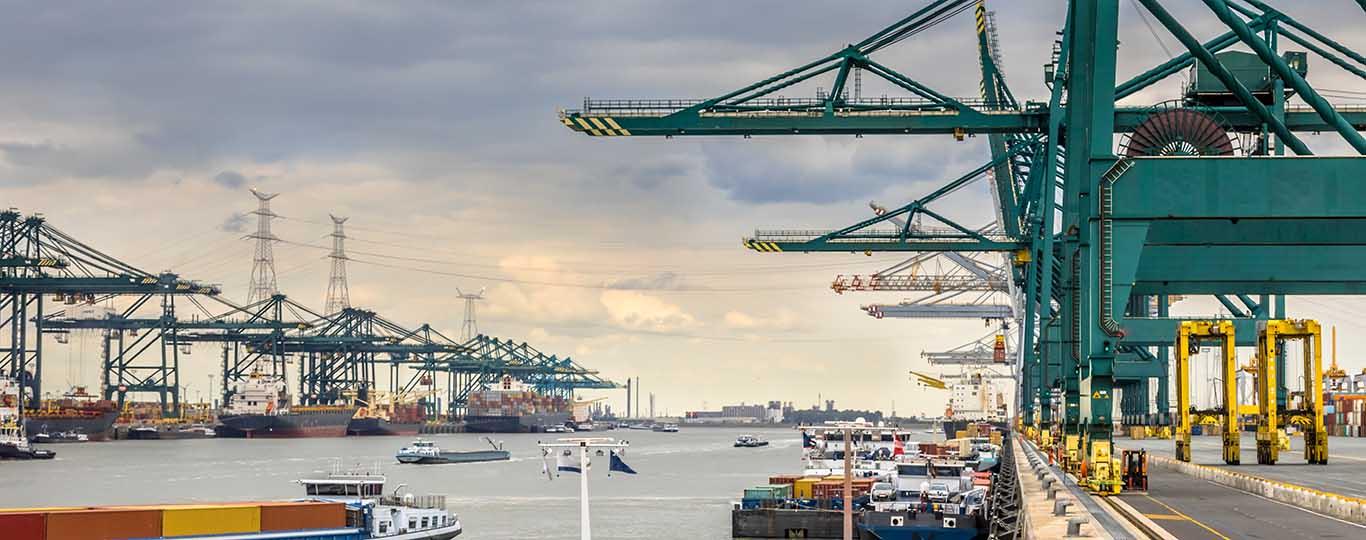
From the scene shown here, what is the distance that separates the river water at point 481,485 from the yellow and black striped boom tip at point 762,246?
13.5 metres

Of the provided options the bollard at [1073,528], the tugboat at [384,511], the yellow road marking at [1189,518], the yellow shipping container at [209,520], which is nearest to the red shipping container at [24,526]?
the yellow shipping container at [209,520]

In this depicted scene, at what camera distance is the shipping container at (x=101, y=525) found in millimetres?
52469

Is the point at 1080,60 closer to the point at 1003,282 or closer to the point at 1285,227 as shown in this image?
the point at 1285,227

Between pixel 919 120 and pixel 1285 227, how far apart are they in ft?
38.4

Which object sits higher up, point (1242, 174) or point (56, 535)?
point (1242, 174)

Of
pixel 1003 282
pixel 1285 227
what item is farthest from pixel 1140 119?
pixel 1003 282

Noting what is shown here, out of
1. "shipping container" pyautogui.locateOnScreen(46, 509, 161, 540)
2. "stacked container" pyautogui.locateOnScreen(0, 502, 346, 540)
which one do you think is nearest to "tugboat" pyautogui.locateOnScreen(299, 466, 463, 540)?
"stacked container" pyautogui.locateOnScreen(0, 502, 346, 540)

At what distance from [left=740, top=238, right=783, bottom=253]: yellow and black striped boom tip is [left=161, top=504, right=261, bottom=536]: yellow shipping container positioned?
21.7 meters

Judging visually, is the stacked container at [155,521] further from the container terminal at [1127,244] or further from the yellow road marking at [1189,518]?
the yellow road marking at [1189,518]

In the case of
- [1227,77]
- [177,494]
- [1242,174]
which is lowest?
[177,494]

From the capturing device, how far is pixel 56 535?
52.4m

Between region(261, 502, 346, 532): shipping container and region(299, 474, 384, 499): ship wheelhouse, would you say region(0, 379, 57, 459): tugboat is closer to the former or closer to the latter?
region(299, 474, 384, 499): ship wheelhouse

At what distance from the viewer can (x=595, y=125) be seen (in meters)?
50.8

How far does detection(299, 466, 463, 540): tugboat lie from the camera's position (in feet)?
217
